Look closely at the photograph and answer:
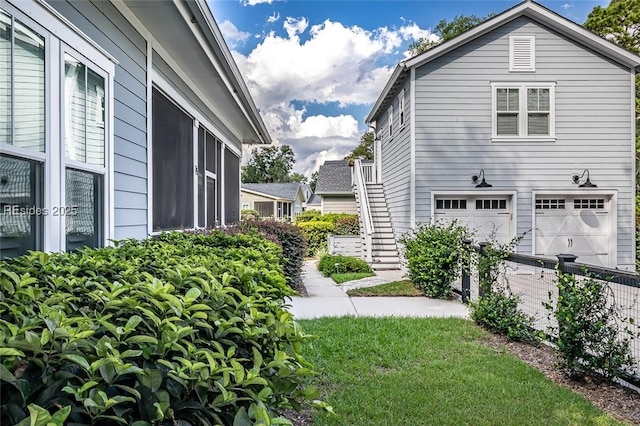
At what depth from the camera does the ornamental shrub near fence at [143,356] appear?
92cm

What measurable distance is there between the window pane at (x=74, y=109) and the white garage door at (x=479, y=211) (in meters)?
8.70

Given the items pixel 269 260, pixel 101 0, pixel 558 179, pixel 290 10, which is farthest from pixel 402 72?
pixel 269 260

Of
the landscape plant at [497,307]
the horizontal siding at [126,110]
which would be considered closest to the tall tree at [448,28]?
the landscape plant at [497,307]

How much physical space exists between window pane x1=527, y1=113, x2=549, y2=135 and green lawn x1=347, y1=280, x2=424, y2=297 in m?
5.27

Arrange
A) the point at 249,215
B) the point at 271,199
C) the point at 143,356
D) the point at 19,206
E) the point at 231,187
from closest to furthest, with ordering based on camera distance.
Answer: the point at 143,356, the point at 19,206, the point at 231,187, the point at 249,215, the point at 271,199

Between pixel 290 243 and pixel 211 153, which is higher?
pixel 211 153

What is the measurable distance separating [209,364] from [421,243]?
269 inches

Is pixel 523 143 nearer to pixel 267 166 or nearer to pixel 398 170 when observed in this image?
pixel 398 170

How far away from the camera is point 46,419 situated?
2.68 feet

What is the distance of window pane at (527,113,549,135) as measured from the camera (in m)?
10.4

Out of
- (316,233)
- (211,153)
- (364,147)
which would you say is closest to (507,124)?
(211,153)

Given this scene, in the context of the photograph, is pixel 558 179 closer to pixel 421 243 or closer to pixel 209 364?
pixel 421 243

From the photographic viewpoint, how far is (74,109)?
3.08 meters

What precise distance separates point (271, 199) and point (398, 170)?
21.1 m
